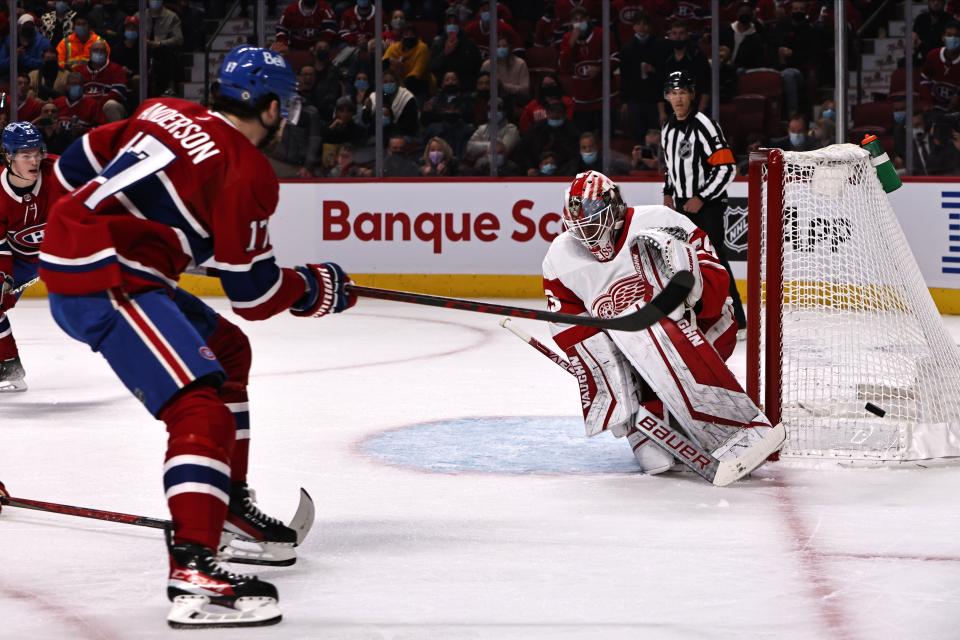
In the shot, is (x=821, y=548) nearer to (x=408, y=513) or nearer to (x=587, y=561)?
(x=587, y=561)

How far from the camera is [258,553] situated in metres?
2.92

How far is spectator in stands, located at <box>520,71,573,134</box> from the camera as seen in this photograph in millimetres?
8711

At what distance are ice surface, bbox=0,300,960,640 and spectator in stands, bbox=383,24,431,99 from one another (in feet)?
13.5

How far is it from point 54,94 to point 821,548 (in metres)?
7.61

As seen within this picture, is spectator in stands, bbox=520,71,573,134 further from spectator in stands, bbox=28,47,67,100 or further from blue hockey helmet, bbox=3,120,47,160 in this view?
blue hockey helmet, bbox=3,120,47,160

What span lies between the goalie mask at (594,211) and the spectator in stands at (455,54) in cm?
516

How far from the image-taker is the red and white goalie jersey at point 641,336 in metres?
3.67

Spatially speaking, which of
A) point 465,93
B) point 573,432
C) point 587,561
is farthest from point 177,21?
point 587,561

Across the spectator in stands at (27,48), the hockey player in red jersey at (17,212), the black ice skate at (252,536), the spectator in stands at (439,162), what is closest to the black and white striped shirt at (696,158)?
the spectator in stands at (439,162)

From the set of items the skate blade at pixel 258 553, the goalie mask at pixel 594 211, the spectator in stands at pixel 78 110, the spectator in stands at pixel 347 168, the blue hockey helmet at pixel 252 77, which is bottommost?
the skate blade at pixel 258 553

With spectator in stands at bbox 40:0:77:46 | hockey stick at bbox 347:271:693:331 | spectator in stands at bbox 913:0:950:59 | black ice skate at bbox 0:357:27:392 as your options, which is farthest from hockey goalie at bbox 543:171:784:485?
spectator in stands at bbox 40:0:77:46

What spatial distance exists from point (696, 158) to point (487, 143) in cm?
237

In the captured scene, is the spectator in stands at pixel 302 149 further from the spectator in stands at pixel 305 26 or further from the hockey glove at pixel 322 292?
the hockey glove at pixel 322 292

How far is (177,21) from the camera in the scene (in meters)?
9.68
